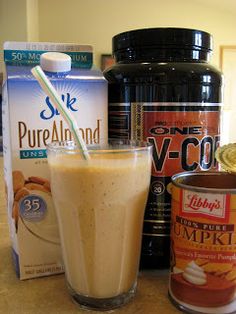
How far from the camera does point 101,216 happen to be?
0.40 m

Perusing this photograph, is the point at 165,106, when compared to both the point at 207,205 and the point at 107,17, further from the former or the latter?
the point at 107,17

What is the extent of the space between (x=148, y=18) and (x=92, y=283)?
3530mm

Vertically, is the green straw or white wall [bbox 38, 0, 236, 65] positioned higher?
white wall [bbox 38, 0, 236, 65]

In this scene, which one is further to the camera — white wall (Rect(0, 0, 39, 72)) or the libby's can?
white wall (Rect(0, 0, 39, 72))

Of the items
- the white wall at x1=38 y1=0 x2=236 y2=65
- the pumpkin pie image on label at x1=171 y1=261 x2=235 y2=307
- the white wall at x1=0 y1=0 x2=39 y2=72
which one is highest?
the white wall at x1=38 y1=0 x2=236 y2=65

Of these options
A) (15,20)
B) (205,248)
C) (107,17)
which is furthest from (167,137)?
(107,17)

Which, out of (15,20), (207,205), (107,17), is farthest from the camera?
(107,17)

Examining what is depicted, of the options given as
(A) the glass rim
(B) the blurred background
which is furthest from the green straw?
(B) the blurred background

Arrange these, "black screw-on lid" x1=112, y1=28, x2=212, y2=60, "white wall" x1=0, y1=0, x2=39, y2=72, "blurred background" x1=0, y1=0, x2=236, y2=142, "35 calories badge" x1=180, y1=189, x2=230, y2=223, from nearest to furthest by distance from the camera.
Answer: "35 calories badge" x1=180, y1=189, x2=230, y2=223, "black screw-on lid" x1=112, y1=28, x2=212, y2=60, "white wall" x1=0, y1=0, x2=39, y2=72, "blurred background" x1=0, y1=0, x2=236, y2=142

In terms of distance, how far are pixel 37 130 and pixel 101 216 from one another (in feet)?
0.49

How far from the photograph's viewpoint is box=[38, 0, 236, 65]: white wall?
345 centimetres

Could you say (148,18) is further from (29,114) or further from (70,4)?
(29,114)

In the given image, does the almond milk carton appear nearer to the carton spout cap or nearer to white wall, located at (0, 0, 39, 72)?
the carton spout cap

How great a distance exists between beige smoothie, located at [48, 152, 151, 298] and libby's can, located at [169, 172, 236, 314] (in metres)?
0.05
